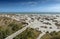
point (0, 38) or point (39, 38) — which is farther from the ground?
point (0, 38)

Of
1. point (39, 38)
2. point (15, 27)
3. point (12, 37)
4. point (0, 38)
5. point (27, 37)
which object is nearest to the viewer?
point (0, 38)

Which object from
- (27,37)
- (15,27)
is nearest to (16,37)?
(27,37)

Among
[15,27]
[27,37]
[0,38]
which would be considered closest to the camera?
[0,38]

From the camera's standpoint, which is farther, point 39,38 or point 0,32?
point 39,38

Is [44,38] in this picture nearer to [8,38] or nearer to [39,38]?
[39,38]

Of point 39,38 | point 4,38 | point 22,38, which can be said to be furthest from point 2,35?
point 39,38

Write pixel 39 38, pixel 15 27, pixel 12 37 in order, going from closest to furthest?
pixel 12 37 → pixel 39 38 → pixel 15 27

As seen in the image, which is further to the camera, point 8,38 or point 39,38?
point 39,38

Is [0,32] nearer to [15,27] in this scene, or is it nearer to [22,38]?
[22,38]

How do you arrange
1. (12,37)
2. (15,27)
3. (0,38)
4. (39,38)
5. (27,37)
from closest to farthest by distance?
(0,38) < (12,37) < (27,37) < (39,38) < (15,27)
